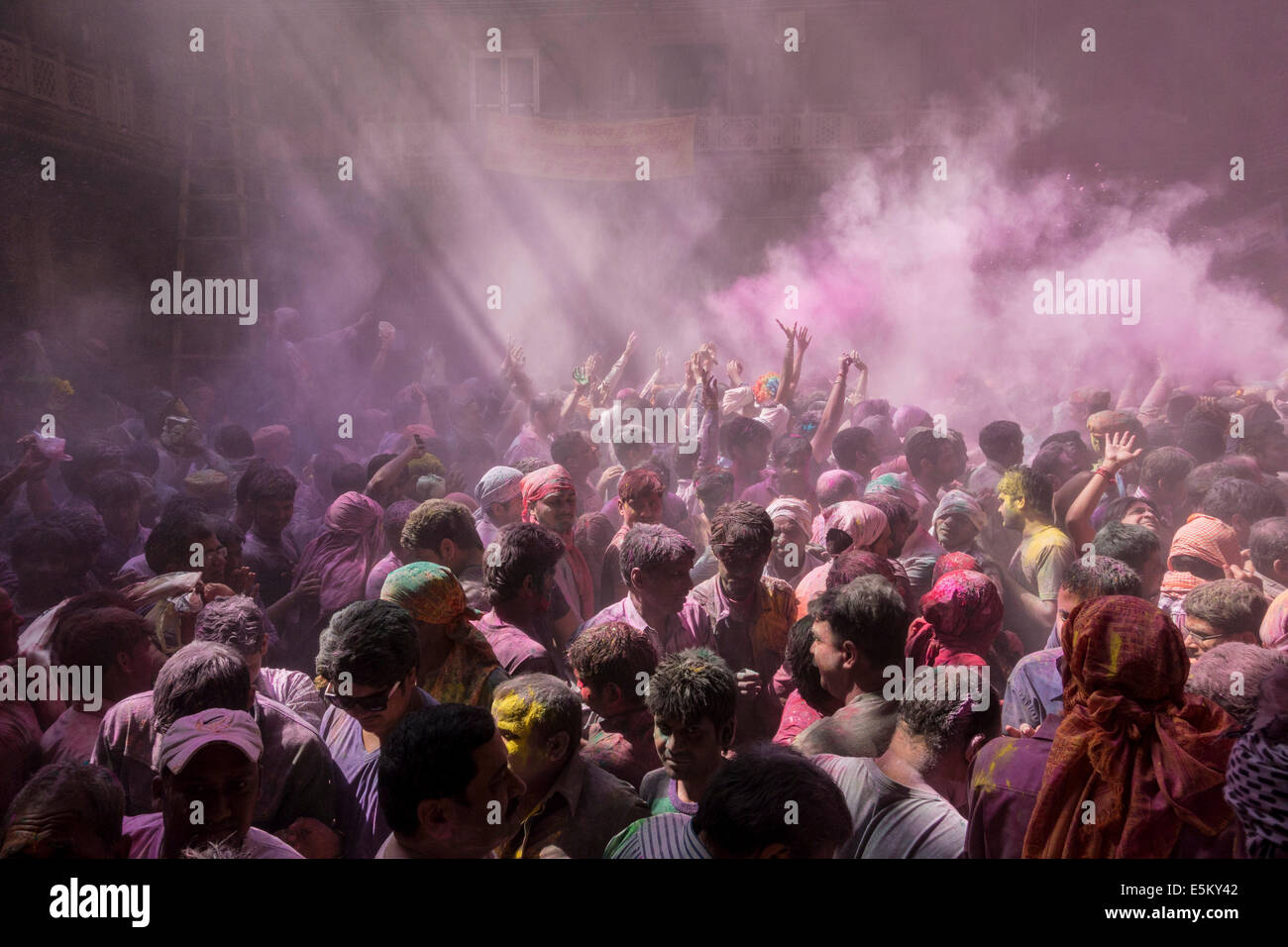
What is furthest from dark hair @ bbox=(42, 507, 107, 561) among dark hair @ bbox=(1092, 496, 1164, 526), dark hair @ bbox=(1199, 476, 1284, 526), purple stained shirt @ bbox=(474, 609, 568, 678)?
dark hair @ bbox=(1199, 476, 1284, 526)

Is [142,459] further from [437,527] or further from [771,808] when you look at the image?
[771,808]

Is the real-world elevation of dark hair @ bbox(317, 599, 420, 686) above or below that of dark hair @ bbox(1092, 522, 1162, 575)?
below

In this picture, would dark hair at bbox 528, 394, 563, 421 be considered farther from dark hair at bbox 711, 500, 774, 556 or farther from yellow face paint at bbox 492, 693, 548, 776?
yellow face paint at bbox 492, 693, 548, 776

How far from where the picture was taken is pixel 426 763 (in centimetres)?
183

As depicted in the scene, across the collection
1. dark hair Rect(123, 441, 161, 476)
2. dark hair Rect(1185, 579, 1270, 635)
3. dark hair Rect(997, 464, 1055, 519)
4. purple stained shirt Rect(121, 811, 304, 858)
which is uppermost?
dark hair Rect(123, 441, 161, 476)

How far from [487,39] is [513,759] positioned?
10.5 meters

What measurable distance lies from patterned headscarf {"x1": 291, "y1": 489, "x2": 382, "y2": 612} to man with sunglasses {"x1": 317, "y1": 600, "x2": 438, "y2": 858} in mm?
1352

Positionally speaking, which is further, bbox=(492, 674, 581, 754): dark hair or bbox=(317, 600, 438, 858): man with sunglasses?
bbox=(317, 600, 438, 858): man with sunglasses

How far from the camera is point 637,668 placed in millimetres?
2324

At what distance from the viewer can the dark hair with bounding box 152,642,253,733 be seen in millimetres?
2117

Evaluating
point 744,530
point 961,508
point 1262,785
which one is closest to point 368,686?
point 744,530

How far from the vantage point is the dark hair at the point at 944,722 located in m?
2.04
